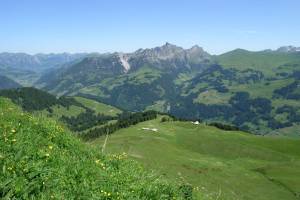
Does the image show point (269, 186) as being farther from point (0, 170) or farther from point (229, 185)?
point (0, 170)

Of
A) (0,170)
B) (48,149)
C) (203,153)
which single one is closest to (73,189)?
(0,170)

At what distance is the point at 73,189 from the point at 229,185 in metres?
105

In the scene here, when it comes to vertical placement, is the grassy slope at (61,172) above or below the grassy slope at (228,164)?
above

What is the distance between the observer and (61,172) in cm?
1295

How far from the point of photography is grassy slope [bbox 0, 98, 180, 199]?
11.1 m

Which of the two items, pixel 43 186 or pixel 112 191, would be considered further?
pixel 112 191

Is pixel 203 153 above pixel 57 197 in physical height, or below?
below

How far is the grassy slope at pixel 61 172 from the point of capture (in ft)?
36.5

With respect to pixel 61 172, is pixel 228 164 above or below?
below

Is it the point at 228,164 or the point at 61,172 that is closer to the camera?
the point at 61,172

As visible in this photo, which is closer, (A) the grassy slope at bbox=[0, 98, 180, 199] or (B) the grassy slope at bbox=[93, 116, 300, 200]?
(A) the grassy slope at bbox=[0, 98, 180, 199]

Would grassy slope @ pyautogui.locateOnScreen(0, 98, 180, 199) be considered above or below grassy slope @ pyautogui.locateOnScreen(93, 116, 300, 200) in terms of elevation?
above

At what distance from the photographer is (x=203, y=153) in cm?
18062

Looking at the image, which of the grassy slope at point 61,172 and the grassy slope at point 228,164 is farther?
the grassy slope at point 228,164
